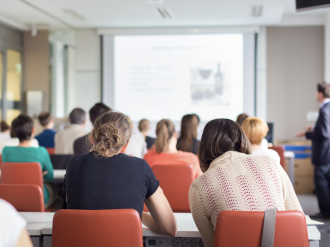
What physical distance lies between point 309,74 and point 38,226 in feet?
21.9

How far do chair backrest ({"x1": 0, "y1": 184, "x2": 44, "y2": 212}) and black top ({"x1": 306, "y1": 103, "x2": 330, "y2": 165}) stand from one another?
132 inches

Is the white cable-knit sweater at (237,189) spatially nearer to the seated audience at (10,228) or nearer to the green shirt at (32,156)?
the seated audience at (10,228)

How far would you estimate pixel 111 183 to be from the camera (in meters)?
1.48

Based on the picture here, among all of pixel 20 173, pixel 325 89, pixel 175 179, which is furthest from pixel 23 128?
pixel 325 89

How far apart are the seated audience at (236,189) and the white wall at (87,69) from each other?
250 inches

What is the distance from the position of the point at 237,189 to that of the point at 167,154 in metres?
1.62

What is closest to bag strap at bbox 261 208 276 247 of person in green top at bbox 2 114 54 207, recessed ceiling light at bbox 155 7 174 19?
person in green top at bbox 2 114 54 207

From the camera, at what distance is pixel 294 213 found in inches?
50.9

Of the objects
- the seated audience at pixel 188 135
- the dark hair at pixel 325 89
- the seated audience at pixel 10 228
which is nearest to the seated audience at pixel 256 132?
the seated audience at pixel 188 135

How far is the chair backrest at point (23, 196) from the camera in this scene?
6.37 feet

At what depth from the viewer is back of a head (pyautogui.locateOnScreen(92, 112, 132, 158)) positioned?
1.54 metres

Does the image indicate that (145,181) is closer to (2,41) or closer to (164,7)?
(164,7)

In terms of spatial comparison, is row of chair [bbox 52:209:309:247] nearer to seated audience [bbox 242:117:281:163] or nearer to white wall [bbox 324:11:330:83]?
seated audience [bbox 242:117:281:163]

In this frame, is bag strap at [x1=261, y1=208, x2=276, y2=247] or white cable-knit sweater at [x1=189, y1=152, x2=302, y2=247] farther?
white cable-knit sweater at [x1=189, y1=152, x2=302, y2=247]
